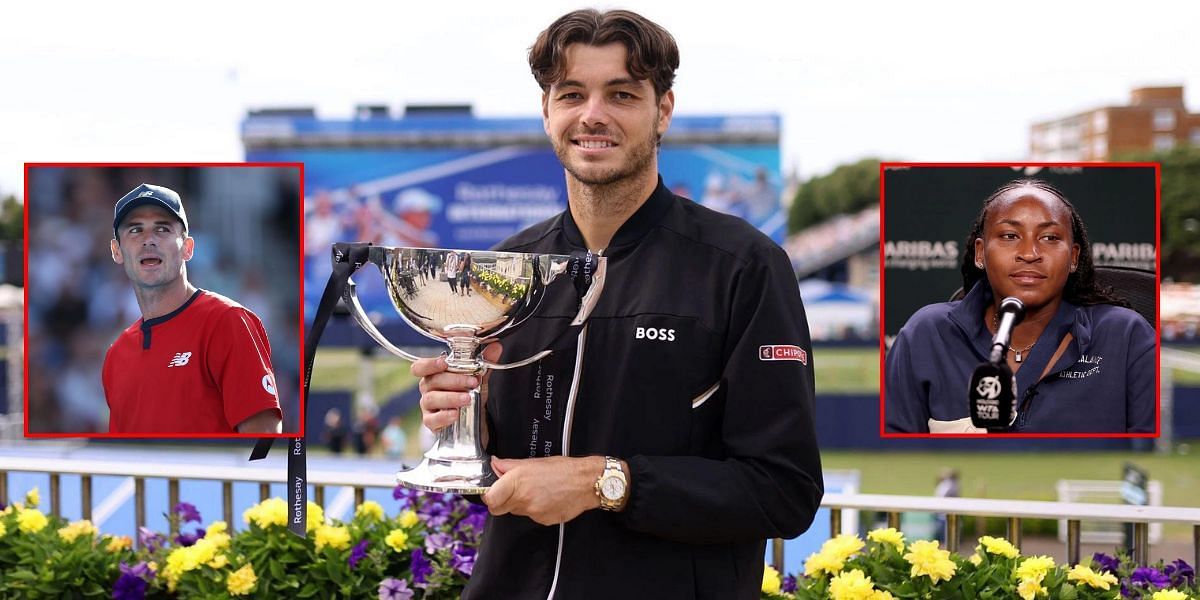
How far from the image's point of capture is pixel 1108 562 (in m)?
2.76

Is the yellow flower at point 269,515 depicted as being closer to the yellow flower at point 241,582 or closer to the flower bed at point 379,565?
the flower bed at point 379,565

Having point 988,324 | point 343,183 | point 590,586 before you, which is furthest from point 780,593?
point 343,183

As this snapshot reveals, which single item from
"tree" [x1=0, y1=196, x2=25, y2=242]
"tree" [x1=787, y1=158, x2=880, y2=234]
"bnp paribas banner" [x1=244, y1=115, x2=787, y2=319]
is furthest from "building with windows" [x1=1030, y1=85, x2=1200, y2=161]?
"tree" [x1=0, y1=196, x2=25, y2=242]

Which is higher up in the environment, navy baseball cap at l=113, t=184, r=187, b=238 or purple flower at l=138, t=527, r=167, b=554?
navy baseball cap at l=113, t=184, r=187, b=238

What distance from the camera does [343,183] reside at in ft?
86.0

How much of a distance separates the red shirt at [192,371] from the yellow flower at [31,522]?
114 centimetres

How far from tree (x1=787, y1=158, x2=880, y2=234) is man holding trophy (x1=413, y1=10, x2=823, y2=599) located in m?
57.6

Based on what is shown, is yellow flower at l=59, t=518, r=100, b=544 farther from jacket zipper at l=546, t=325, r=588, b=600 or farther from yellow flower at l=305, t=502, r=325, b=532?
jacket zipper at l=546, t=325, r=588, b=600

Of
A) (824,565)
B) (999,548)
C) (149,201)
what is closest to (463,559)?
(824,565)

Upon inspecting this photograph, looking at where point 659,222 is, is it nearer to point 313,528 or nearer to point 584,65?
point 584,65

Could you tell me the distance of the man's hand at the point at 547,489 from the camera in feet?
4.72

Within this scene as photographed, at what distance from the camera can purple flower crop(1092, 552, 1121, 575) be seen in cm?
275

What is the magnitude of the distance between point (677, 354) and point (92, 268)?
138 centimetres

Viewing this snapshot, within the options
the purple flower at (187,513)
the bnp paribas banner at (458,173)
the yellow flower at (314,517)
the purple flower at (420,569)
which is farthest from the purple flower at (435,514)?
the bnp paribas banner at (458,173)
